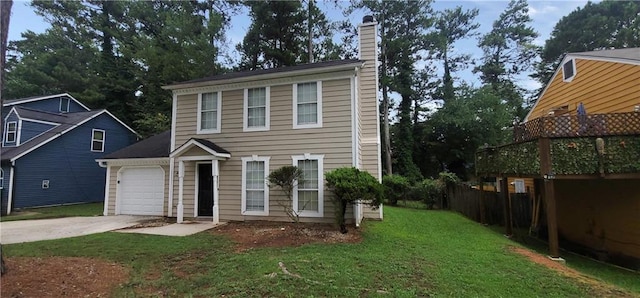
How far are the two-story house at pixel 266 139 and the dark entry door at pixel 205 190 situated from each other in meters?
0.03

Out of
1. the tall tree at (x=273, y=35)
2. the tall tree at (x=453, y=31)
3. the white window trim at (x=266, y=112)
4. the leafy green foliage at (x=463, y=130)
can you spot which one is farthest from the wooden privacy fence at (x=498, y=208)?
the tall tree at (x=453, y=31)

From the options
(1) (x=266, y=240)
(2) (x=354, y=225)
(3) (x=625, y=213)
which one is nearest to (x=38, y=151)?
(1) (x=266, y=240)

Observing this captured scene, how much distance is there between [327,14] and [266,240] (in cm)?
2113

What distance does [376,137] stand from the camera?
34.0 feet

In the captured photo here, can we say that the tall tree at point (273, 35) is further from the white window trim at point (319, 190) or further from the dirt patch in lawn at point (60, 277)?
the dirt patch in lawn at point (60, 277)

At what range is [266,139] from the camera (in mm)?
9906

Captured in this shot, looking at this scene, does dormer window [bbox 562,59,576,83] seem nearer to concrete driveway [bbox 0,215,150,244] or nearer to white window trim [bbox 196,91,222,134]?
white window trim [bbox 196,91,222,134]

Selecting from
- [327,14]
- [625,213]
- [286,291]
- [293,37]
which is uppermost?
[327,14]

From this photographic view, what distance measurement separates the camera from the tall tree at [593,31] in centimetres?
2462

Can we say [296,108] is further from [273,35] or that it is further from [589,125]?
[273,35]

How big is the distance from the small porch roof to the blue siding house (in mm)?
10681

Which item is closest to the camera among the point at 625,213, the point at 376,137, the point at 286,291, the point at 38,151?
the point at 286,291

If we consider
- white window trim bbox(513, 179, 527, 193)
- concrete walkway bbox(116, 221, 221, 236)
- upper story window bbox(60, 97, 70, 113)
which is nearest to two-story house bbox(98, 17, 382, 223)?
concrete walkway bbox(116, 221, 221, 236)

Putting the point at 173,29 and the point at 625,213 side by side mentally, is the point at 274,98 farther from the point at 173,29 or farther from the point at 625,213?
the point at 173,29
